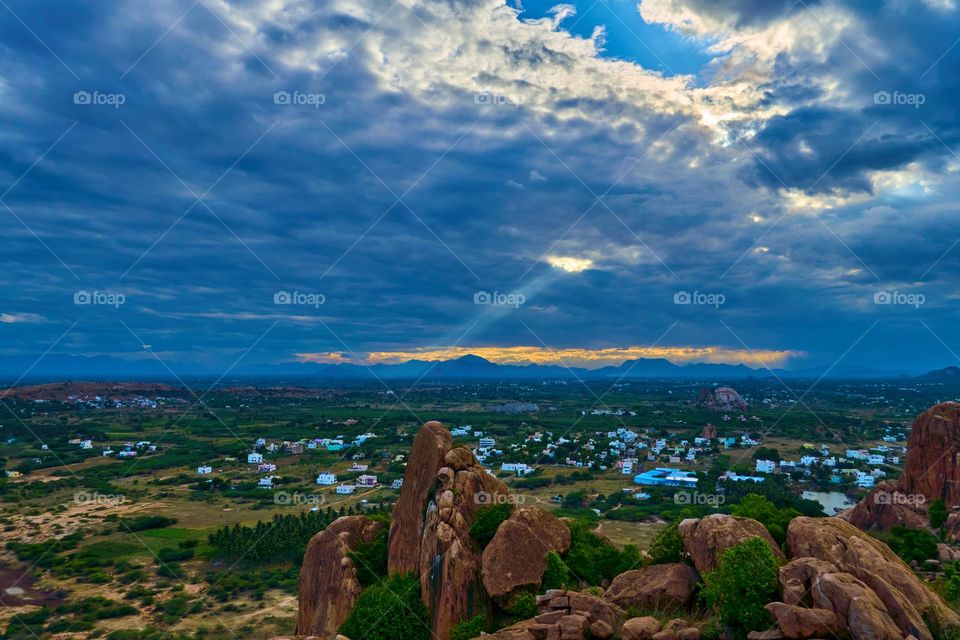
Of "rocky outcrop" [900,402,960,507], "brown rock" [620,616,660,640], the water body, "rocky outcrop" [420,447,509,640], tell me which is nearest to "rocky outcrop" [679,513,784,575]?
"brown rock" [620,616,660,640]

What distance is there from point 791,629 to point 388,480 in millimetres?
114057

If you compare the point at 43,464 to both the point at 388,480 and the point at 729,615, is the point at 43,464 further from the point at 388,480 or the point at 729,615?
the point at 729,615

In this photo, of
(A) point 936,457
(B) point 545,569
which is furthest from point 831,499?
(B) point 545,569

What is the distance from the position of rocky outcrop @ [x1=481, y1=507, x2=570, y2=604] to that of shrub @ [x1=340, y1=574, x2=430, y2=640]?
14.8 feet

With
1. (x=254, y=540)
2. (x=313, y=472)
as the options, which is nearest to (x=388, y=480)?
(x=313, y=472)

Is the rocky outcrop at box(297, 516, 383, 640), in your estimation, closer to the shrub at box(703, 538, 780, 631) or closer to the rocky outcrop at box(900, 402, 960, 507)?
the shrub at box(703, 538, 780, 631)

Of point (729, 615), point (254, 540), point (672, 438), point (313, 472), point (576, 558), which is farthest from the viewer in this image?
point (672, 438)

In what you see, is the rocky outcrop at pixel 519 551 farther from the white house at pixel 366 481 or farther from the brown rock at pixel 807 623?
the white house at pixel 366 481

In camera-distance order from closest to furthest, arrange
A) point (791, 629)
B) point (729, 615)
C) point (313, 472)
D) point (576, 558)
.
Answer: point (791, 629) → point (729, 615) → point (576, 558) → point (313, 472)

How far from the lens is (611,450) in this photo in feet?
508

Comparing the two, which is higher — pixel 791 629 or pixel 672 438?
pixel 791 629

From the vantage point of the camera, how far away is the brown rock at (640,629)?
20.0 meters

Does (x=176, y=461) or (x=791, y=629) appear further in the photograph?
(x=176, y=461)

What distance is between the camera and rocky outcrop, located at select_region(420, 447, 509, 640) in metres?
28.5
